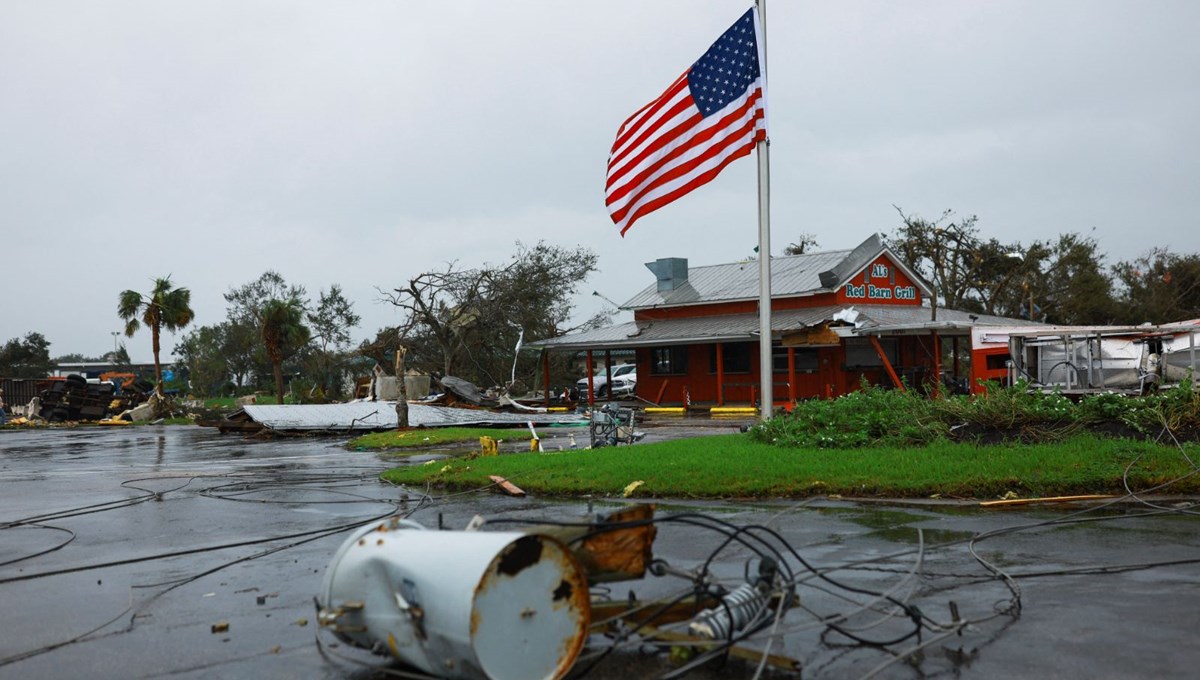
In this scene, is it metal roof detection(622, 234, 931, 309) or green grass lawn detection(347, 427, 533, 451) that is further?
metal roof detection(622, 234, 931, 309)

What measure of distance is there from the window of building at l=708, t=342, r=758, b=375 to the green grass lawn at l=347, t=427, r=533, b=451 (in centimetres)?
1233

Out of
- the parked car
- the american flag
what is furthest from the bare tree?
the american flag

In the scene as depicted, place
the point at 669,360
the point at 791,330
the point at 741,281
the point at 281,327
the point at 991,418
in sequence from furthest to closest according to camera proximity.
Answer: the point at 281,327, the point at 741,281, the point at 669,360, the point at 791,330, the point at 991,418

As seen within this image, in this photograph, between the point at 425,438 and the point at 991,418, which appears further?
the point at 425,438

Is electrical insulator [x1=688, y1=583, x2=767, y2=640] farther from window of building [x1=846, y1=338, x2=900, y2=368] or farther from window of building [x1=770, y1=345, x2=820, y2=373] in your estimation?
window of building [x1=846, y1=338, x2=900, y2=368]

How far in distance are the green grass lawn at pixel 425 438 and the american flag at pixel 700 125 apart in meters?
9.68

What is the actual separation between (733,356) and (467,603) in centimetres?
3477

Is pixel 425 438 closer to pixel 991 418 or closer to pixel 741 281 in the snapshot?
pixel 991 418

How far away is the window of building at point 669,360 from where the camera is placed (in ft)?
132

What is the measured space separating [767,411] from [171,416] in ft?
135

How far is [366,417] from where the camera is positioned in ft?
107

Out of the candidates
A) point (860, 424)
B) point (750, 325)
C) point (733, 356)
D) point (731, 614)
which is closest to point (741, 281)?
point (733, 356)

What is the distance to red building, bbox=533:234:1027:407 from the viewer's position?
3456 cm

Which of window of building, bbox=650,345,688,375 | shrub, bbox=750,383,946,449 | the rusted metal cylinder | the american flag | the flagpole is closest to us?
the rusted metal cylinder
